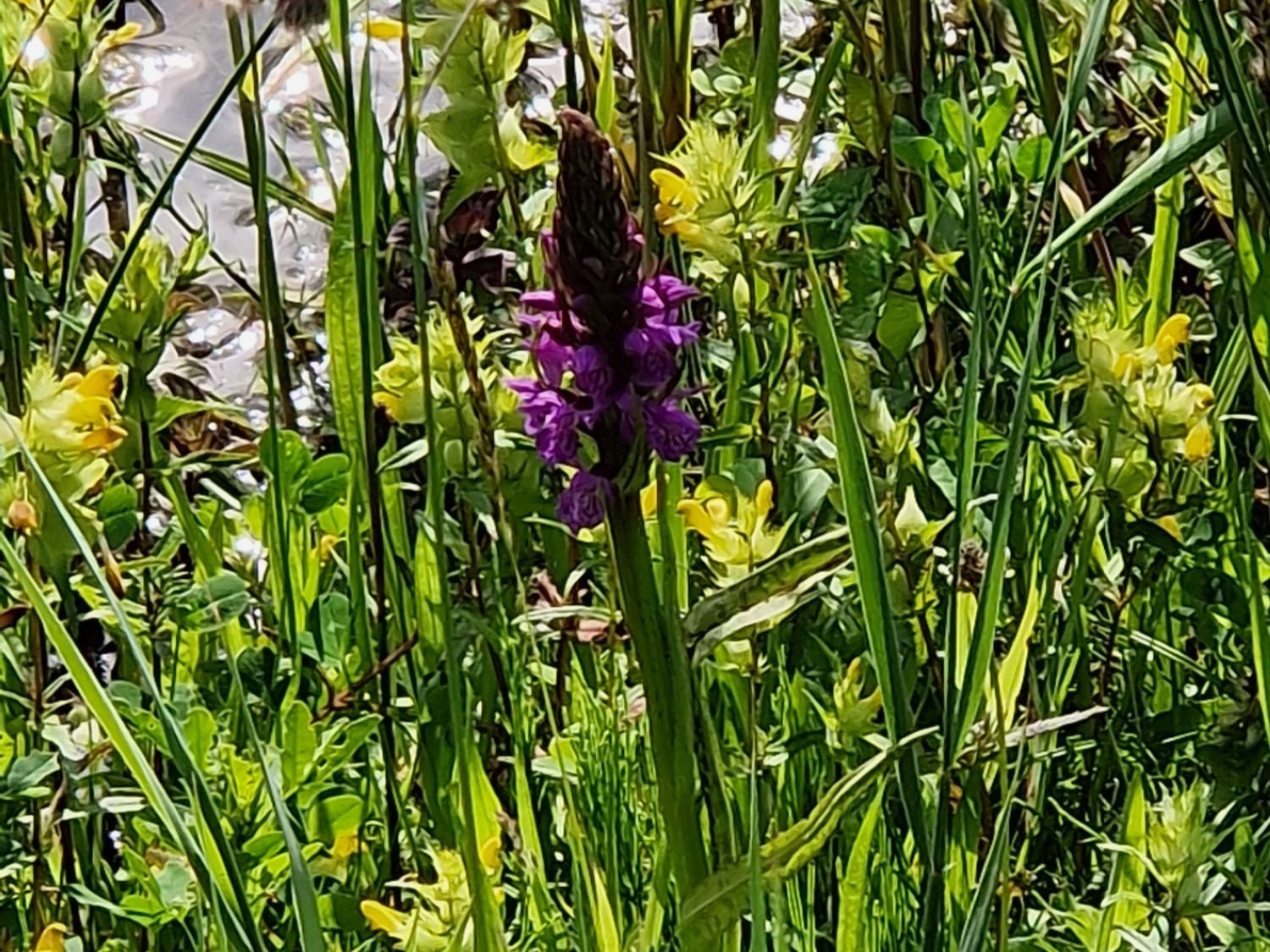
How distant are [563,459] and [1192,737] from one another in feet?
1.66

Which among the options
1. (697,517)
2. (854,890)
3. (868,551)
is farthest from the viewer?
(697,517)

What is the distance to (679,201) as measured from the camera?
3.73 ft

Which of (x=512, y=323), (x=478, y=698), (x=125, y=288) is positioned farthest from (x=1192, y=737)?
(x=125, y=288)

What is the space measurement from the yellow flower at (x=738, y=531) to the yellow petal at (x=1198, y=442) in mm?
244

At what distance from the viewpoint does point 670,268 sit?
4.35 feet

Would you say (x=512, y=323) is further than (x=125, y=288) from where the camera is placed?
Yes

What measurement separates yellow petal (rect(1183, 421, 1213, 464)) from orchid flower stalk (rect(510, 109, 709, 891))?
0.37 m

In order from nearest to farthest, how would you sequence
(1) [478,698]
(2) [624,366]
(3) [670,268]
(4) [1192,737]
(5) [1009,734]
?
(2) [624,366] → (5) [1009,734] → (4) [1192,737] → (1) [478,698] → (3) [670,268]

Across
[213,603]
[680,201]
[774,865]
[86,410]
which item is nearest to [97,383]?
[86,410]

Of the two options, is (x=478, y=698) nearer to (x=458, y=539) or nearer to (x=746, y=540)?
(x=458, y=539)

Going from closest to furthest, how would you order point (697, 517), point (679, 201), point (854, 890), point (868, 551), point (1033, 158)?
1. point (868, 551)
2. point (854, 890)
3. point (697, 517)
4. point (679, 201)
5. point (1033, 158)

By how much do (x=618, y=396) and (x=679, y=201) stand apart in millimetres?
383

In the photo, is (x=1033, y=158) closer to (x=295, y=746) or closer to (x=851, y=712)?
(x=851, y=712)

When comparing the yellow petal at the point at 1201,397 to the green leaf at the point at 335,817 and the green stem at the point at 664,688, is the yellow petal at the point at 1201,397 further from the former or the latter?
the green leaf at the point at 335,817
